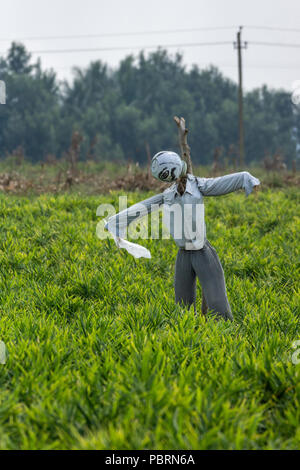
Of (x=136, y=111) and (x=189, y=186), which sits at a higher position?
(x=136, y=111)

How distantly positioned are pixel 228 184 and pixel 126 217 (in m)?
0.84

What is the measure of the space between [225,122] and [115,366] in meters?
46.5

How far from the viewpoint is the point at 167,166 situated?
3363 millimetres

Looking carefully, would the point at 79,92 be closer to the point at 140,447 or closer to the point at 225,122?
the point at 225,122

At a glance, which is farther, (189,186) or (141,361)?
(189,186)

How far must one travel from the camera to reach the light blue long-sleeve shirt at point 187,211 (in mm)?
3537

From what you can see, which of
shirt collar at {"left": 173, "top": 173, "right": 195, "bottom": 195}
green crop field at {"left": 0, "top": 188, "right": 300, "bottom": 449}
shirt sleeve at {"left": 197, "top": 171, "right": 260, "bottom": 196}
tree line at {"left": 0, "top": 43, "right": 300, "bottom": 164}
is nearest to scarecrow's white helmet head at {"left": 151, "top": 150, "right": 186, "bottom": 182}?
shirt collar at {"left": 173, "top": 173, "right": 195, "bottom": 195}

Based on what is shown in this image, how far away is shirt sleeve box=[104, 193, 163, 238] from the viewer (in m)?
3.64

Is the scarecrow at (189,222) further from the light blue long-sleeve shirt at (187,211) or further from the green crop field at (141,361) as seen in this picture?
the green crop field at (141,361)

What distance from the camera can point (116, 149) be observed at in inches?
1684

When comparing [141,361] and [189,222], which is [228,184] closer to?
[189,222]

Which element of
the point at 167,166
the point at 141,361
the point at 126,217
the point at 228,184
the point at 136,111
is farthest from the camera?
the point at 136,111

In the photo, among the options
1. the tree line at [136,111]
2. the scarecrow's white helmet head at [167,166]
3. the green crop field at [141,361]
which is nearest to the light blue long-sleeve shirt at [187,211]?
the scarecrow's white helmet head at [167,166]

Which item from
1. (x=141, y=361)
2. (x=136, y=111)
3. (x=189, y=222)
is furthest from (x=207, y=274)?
(x=136, y=111)
